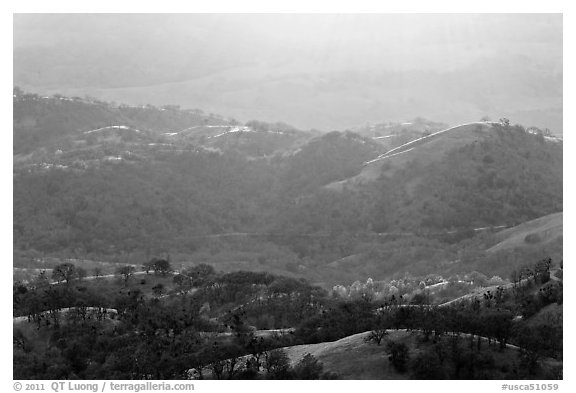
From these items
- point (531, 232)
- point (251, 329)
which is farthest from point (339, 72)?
point (251, 329)

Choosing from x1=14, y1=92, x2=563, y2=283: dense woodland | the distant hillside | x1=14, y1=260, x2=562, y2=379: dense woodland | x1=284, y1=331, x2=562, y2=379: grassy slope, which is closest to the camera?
→ x1=284, y1=331, x2=562, y2=379: grassy slope

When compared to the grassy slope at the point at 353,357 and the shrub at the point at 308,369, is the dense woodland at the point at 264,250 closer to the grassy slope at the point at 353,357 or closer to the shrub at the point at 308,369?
the shrub at the point at 308,369

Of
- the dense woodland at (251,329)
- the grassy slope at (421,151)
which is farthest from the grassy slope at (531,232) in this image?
the dense woodland at (251,329)

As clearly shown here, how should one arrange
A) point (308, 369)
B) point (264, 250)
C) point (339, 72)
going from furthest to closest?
point (339, 72), point (264, 250), point (308, 369)

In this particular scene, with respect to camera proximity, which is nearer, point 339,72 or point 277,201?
point 277,201

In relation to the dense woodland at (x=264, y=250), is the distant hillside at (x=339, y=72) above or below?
above

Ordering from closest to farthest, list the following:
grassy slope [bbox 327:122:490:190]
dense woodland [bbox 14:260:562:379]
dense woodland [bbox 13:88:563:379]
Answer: dense woodland [bbox 14:260:562:379]
dense woodland [bbox 13:88:563:379]
grassy slope [bbox 327:122:490:190]

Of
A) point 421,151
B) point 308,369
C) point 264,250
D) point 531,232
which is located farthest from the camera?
point 421,151

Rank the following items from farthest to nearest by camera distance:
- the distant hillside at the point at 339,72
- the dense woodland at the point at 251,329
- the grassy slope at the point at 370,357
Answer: the distant hillside at the point at 339,72, the dense woodland at the point at 251,329, the grassy slope at the point at 370,357

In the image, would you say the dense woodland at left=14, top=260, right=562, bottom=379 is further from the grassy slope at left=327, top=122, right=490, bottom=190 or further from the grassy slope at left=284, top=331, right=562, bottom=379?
the grassy slope at left=327, top=122, right=490, bottom=190

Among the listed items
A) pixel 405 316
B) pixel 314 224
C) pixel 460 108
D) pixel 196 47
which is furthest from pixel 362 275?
pixel 196 47

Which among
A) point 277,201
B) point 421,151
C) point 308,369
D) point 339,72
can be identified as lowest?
point 308,369

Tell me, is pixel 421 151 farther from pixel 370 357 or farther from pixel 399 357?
pixel 399 357

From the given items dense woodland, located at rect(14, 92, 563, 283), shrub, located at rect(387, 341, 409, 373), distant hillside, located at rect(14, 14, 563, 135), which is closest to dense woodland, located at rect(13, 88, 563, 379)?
shrub, located at rect(387, 341, 409, 373)
